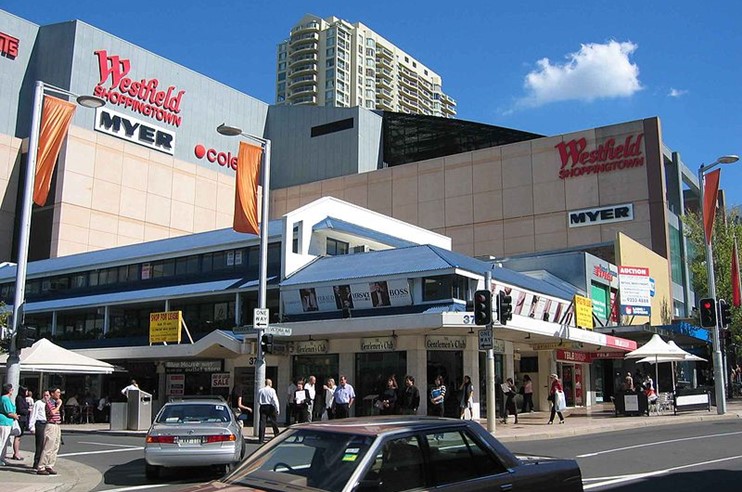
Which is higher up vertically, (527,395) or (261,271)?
(261,271)

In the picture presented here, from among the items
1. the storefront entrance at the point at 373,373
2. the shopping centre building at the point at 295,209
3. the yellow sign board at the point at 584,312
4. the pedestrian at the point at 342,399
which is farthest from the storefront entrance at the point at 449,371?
the yellow sign board at the point at 584,312

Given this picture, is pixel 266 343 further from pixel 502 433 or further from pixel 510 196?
pixel 510 196

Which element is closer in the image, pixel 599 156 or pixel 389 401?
pixel 389 401

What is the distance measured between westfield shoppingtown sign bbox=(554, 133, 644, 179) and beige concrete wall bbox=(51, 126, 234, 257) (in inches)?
1129

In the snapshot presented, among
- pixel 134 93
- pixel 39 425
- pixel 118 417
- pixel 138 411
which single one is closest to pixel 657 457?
pixel 39 425

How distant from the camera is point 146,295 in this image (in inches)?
1374

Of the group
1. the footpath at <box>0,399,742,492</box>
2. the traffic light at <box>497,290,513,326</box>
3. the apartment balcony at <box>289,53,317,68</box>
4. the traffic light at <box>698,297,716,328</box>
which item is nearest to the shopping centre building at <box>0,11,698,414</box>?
the footpath at <box>0,399,742,492</box>

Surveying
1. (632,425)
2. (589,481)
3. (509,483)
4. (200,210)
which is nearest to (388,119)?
(200,210)

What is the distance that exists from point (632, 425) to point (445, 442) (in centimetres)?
2067

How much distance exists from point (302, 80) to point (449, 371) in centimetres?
14554

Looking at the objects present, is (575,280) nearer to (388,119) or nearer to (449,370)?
(449,370)

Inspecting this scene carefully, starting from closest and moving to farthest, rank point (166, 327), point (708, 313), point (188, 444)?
point (188, 444), point (708, 313), point (166, 327)

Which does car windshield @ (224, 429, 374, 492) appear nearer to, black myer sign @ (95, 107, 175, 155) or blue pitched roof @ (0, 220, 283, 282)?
blue pitched roof @ (0, 220, 283, 282)

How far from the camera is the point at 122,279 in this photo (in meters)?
38.3
